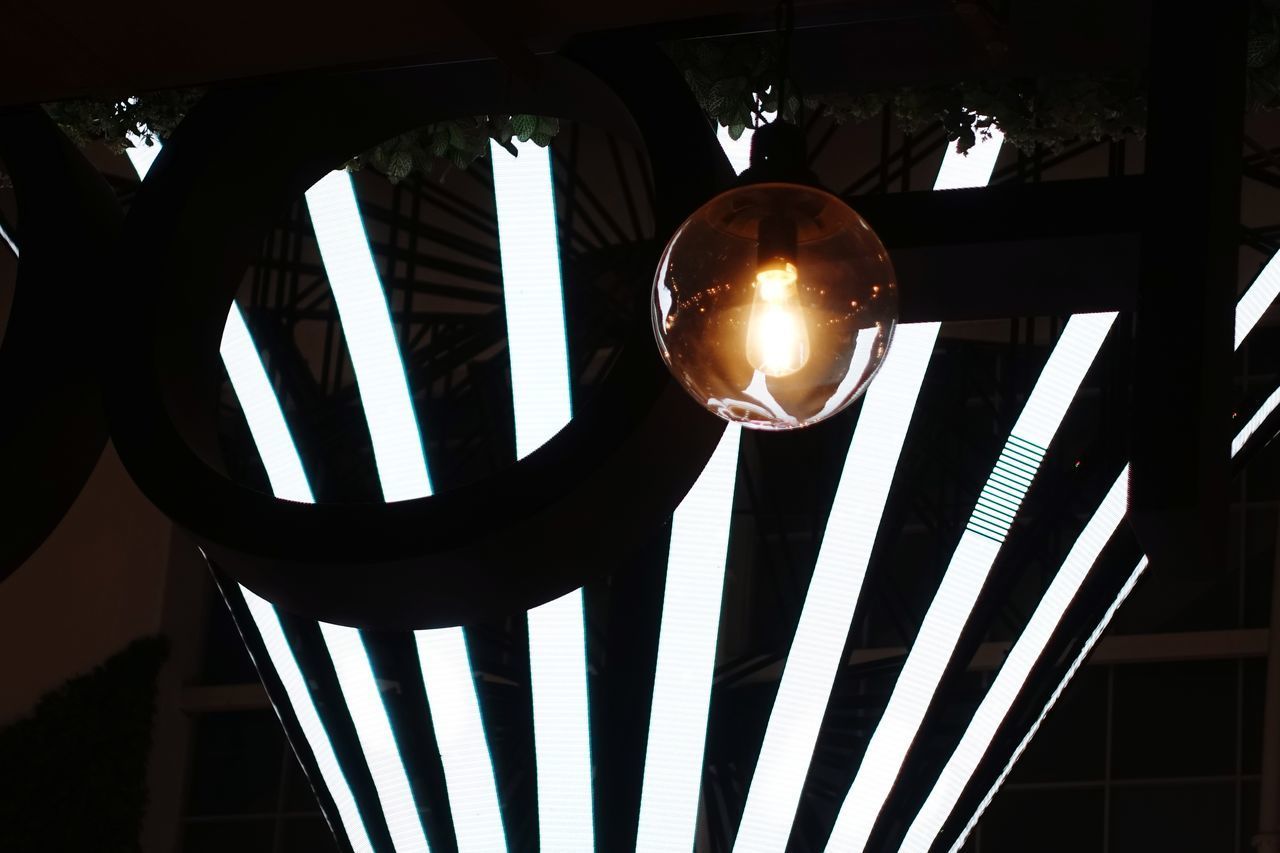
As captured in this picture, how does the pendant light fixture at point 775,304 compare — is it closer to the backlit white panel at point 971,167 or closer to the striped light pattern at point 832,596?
the backlit white panel at point 971,167

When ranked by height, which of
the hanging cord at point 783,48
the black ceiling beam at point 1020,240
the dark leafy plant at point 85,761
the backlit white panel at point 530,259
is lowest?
the dark leafy plant at point 85,761

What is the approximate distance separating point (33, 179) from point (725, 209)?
2421 millimetres

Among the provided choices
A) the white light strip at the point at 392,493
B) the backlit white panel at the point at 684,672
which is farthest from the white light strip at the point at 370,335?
the backlit white panel at the point at 684,672

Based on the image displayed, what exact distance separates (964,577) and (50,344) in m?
5.16

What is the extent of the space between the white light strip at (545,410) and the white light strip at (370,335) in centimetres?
70

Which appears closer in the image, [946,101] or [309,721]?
[946,101]

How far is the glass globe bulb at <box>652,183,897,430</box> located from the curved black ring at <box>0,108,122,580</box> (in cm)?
196

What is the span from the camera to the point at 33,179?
15.1 feet

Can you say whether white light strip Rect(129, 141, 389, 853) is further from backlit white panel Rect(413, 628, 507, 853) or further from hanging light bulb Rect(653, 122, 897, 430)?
hanging light bulb Rect(653, 122, 897, 430)

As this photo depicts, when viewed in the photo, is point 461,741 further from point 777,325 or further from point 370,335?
point 777,325

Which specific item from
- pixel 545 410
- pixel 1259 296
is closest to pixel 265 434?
pixel 545 410

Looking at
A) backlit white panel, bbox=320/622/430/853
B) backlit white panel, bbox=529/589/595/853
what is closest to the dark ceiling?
backlit white panel, bbox=529/589/595/853

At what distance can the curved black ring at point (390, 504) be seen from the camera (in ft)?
12.3

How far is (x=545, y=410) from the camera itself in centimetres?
741
